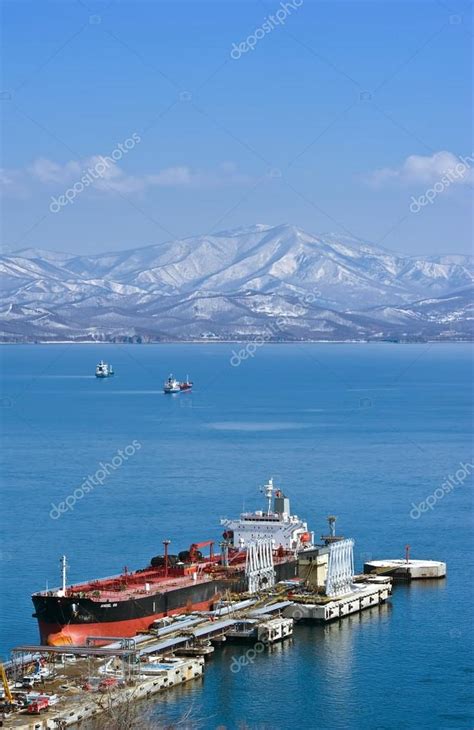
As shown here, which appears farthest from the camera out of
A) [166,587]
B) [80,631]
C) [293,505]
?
[293,505]

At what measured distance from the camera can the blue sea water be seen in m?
24.2

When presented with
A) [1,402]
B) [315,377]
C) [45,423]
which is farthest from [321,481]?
[315,377]

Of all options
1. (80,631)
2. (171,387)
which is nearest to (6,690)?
(80,631)

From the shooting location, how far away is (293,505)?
1660 inches

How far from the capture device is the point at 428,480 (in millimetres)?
48750

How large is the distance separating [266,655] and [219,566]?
507 cm

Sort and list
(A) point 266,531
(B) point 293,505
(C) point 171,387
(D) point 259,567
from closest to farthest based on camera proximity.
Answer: (D) point 259,567
(A) point 266,531
(B) point 293,505
(C) point 171,387

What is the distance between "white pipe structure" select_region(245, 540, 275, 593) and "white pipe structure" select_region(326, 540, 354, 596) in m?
1.22

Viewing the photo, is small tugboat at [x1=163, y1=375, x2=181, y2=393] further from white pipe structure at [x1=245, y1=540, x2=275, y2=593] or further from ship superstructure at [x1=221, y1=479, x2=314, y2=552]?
white pipe structure at [x1=245, y1=540, x2=275, y2=593]

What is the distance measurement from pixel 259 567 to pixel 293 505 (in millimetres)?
11335

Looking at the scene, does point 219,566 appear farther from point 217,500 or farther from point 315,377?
point 315,377

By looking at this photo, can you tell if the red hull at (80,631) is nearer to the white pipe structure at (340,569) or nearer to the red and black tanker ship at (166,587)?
the red and black tanker ship at (166,587)

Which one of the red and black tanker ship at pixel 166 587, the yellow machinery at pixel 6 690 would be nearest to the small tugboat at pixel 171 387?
the red and black tanker ship at pixel 166 587

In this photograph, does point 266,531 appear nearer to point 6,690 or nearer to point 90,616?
point 90,616
